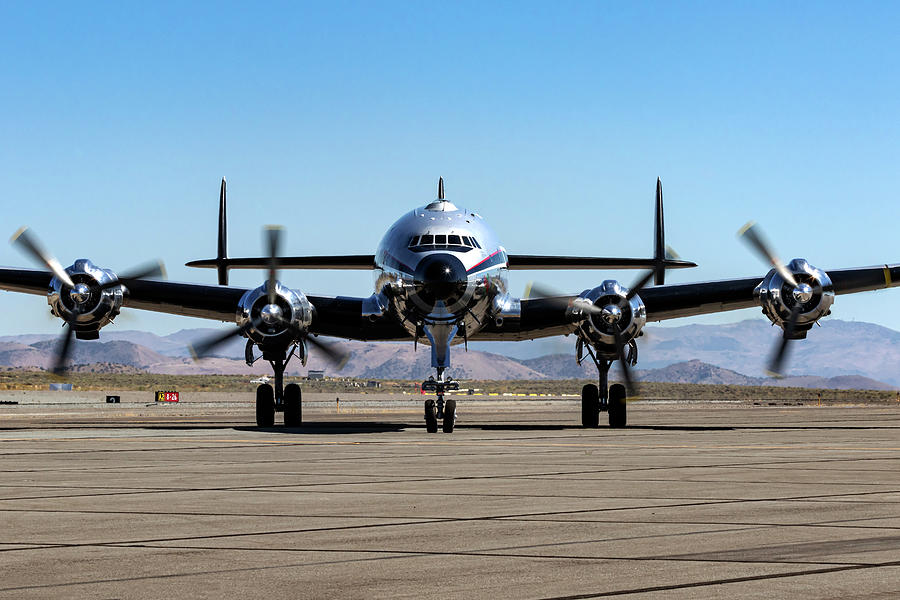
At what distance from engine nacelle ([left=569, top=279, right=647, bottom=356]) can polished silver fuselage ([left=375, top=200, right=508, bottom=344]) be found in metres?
2.37

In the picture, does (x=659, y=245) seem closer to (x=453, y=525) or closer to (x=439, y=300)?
(x=439, y=300)

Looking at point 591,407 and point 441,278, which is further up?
point 441,278

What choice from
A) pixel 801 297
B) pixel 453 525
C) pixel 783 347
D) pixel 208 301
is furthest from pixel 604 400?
pixel 453 525

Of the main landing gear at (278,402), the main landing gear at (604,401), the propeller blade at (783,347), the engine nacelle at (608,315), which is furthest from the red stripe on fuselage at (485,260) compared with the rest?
the propeller blade at (783,347)

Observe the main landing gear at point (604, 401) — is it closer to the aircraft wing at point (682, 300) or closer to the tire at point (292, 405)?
the aircraft wing at point (682, 300)

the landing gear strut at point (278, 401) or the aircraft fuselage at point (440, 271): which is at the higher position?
the aircraft fuselage at point (440, 271)

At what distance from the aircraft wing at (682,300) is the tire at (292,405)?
5609 mm

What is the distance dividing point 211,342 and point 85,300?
3.57 meters

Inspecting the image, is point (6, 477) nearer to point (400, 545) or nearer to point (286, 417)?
point (400, 545)

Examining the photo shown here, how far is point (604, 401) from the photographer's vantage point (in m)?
33.7

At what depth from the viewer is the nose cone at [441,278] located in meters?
27.7

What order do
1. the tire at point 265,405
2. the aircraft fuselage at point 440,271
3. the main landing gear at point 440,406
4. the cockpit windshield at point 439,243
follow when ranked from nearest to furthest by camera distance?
1. the main landing gear at point 440,406
2. the aircraft fuselage at point 440,271
3. the cockpit windshield at point 439,243
4. the tire at point 265,405

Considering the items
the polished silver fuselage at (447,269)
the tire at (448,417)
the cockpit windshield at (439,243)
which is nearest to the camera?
the tire at (448,417)

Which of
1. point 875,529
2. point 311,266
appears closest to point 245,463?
point 875,529
